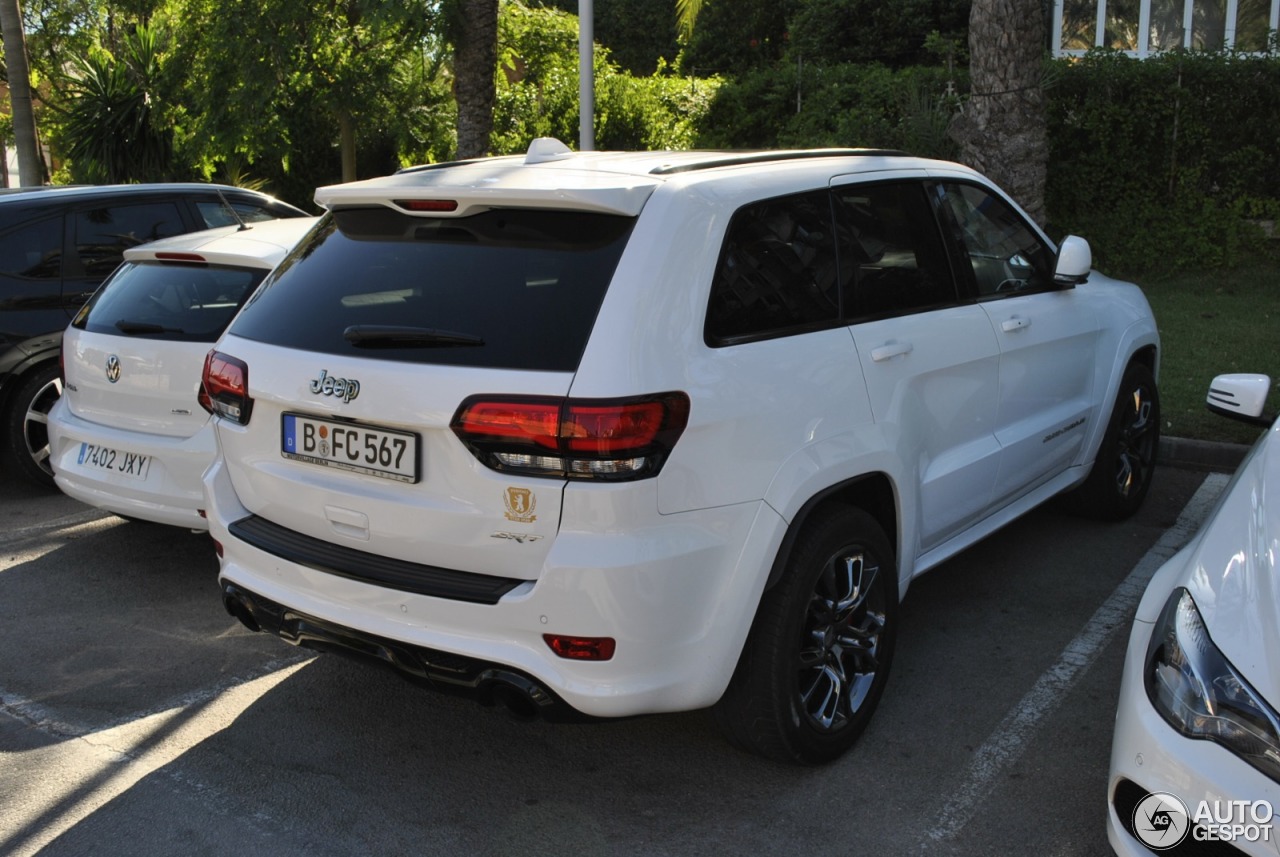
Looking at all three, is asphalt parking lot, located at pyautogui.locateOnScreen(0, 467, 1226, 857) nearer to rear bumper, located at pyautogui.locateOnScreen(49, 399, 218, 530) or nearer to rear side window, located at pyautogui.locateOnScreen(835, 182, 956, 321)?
rear bumper, located at pyautogui.locateOnScreen(49, 399, 218, 530)

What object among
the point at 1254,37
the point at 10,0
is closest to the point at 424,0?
the point at 10,0

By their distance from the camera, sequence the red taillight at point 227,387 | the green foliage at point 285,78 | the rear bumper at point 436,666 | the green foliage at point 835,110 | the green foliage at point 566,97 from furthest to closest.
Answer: the green foliage at point 566,97, the green foliage at point 285,78, the green foliage at point 835,110, the red taillight at point 227,387, the rear bumper at point 436,666

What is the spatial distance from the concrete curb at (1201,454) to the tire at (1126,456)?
0.97 metres

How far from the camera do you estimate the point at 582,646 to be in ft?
10.0

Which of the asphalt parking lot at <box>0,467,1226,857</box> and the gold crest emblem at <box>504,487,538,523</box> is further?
the asphalt parking lot at <box>0,467,1226,857</box>

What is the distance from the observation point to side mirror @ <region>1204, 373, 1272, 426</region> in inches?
152

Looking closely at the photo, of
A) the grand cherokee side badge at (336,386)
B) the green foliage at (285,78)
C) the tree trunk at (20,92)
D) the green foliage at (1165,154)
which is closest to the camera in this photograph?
the grand cherokee side badge at (336,386)

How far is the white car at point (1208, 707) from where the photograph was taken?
2.53m

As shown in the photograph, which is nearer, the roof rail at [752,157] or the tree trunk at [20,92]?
the roof rail at [752,157]

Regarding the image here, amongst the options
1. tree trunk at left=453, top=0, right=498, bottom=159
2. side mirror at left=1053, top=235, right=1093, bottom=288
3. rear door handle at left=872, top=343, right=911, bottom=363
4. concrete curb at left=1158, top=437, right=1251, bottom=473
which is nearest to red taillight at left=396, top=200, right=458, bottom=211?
rear door handle at left=872, top=343, right=911, bottom=363

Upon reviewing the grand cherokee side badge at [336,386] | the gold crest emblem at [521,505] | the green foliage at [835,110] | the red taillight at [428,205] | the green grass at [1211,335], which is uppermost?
the green foliage at [835,110]

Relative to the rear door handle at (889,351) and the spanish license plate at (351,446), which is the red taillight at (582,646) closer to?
the spanish license plate at (351,446)

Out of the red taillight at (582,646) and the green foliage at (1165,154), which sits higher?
the green foliage at (1165,154)

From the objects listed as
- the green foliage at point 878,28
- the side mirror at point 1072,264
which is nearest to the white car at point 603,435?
the side mirror at point 1072,264
